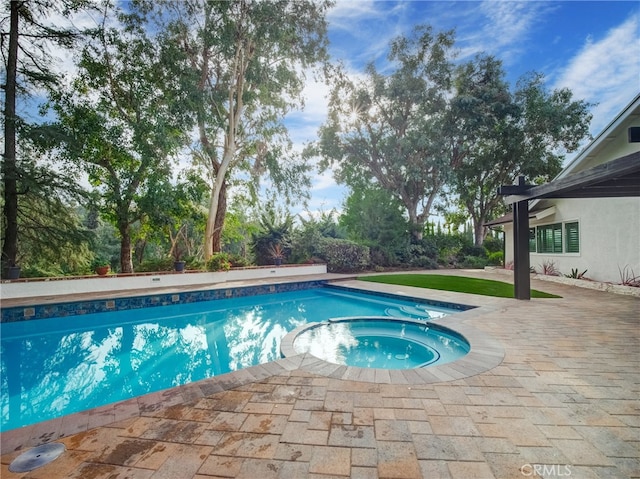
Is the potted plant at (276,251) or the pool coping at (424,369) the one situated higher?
the potted plant at (276,251)

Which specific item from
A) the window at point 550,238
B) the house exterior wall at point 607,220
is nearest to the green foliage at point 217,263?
the house exterior wall at point 607,220

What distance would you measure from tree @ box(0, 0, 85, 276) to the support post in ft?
46.4

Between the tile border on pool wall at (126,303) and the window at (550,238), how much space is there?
10314 millimetres

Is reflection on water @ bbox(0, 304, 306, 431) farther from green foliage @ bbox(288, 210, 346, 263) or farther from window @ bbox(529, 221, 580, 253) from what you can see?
window @ bbox(529, 221, 580, 253)

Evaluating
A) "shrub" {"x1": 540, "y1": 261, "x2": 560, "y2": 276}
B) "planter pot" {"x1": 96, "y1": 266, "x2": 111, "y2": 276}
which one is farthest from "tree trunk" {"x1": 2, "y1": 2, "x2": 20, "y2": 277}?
"shrub" {"x1": 540, "y1": 261, "x2": 560, "y2": 276}

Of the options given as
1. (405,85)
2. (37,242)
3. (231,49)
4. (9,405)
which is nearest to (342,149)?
(405,85)

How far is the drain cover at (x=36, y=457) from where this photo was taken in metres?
1.96

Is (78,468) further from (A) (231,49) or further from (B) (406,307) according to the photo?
(A) (231,49)

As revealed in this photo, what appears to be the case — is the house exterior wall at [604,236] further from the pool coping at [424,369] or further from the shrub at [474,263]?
the pool coping at [424,369]

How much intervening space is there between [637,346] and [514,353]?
185 cm

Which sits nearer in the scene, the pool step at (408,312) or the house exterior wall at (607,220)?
the pool step at (408,312)

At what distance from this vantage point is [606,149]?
9047mm

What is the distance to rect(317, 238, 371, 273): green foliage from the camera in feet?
49.1

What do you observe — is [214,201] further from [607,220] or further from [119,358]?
[607,220]
